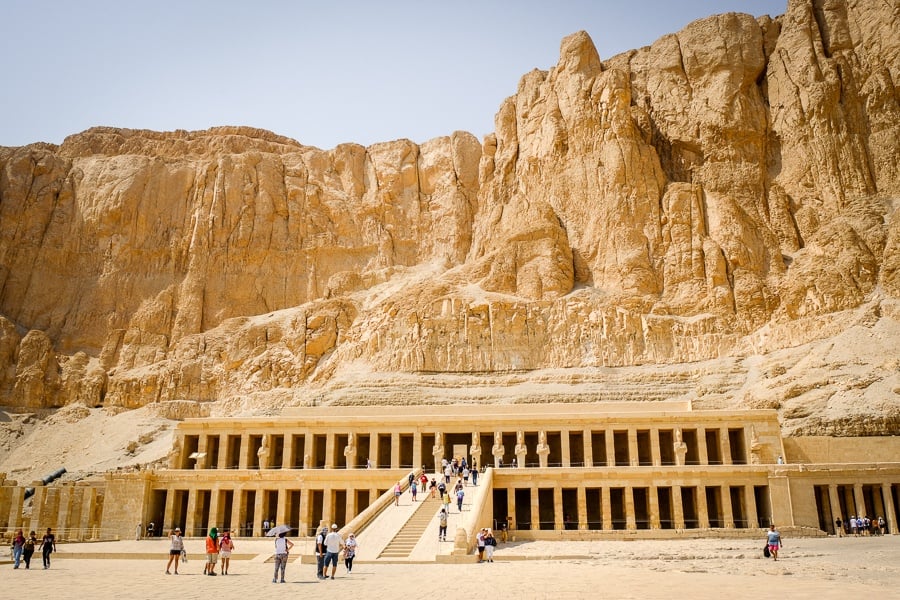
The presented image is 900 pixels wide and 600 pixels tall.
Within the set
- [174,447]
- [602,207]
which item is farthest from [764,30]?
[174,447]

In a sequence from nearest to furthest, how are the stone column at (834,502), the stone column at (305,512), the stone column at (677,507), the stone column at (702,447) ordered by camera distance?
the stone column at (834,502), the stone column at (677,507), the stone column at (305,512), the stone column at (702,447)

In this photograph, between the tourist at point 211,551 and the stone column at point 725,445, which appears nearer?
the tourist at point 211,551

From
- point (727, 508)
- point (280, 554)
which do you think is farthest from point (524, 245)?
point (280, 554)

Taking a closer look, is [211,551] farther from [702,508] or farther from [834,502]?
[834,502]

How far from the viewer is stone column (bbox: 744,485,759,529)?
1750 inches

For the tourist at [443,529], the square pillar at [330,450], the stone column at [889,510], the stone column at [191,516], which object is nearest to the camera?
the tourist at [443,529]

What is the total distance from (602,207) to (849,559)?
57480mm

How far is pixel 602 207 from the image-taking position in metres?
82.1

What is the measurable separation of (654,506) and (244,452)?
26.6 m

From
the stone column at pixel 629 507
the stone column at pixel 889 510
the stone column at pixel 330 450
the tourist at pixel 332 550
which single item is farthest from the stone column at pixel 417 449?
the tourist at pixel 332 550

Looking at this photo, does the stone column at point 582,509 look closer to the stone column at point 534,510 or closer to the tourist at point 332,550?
the stone column at point 534,510

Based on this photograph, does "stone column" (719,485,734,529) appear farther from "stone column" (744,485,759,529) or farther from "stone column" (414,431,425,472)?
"stone column" (414,431,425,472)

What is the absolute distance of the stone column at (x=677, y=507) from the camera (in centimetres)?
4466

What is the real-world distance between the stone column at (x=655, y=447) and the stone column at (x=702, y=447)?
2.46 m
